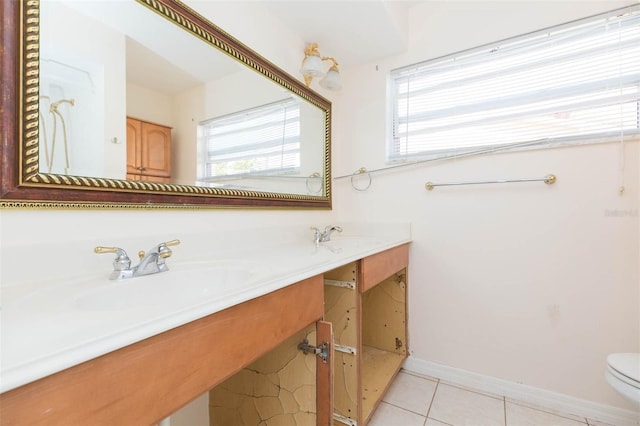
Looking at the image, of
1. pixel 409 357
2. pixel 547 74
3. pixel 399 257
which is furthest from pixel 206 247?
pixel 547 74

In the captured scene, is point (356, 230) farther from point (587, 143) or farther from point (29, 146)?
point (29, 146)

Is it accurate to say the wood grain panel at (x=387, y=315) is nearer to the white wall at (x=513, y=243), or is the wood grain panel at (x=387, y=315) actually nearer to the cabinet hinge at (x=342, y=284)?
the white wall at (x=513, y=243)

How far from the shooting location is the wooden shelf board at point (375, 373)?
1.42 m

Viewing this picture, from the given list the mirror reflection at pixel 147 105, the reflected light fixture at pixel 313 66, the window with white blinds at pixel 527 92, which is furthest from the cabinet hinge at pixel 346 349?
the reflected light fixture at pixel 313 66

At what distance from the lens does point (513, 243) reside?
5.35ft

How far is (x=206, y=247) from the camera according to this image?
1189 millimetres

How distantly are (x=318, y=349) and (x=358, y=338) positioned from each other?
337 millimetres

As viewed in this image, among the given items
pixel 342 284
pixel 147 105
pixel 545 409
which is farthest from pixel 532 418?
pixel 147 105

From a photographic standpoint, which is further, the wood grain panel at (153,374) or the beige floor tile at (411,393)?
the beige floor tile at (411,393)

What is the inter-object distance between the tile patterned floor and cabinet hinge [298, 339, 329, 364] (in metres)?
0.70

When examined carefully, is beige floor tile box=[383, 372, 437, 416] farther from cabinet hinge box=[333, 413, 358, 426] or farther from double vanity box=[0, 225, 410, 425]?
cabinet hinge box=[333, 413, 358, 426]

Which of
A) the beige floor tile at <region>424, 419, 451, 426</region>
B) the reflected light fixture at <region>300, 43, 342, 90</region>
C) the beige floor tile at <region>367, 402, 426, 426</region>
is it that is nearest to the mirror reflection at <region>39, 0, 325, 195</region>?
the reflected light fixture at <region>300, 43, 342, 90</region>

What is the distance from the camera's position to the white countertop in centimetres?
40

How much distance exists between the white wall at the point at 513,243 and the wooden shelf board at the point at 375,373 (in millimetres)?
208
